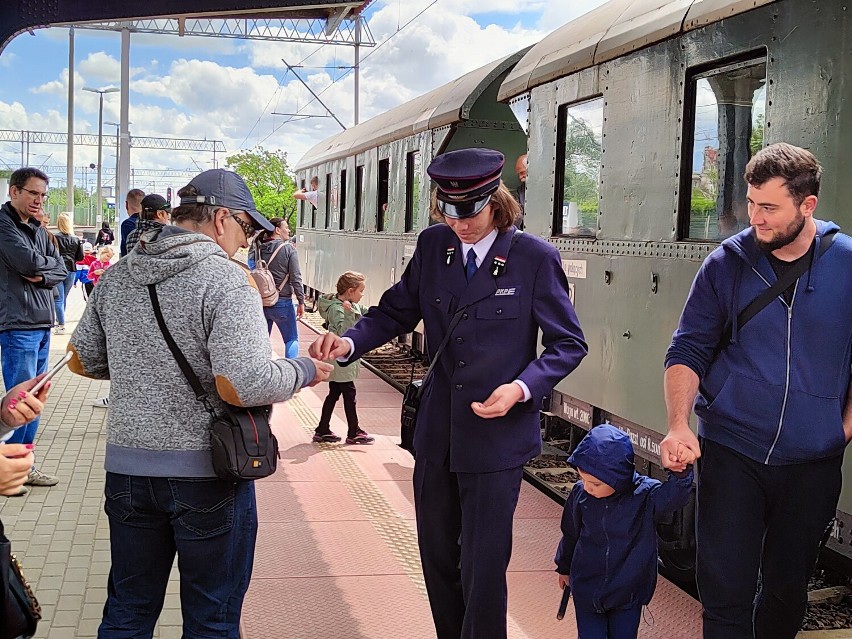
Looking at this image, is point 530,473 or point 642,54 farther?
point 530,473

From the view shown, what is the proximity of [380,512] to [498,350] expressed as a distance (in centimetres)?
315

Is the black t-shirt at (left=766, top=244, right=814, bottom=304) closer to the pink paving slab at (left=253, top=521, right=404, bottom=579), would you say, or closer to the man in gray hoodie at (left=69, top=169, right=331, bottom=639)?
the man in gray hoodie at (left=69, top=169, right=331, bottom=639)

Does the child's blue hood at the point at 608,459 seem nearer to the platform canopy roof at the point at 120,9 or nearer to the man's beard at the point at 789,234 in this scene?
the man's beard at the point at 789,234

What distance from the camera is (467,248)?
12.4 feet

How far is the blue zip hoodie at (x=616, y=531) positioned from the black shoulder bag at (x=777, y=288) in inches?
25.7

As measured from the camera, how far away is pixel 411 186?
11859 mm

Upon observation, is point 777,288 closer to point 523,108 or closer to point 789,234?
point 789,234

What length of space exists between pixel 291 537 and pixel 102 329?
287 cm

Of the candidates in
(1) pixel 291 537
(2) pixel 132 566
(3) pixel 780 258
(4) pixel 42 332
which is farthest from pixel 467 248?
(4) pixel 42 332

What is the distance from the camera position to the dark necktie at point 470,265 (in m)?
3.76

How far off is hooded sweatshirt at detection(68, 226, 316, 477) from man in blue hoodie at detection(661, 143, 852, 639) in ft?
4.68

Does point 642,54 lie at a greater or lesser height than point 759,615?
greater

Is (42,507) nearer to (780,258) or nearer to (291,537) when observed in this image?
(291,537)

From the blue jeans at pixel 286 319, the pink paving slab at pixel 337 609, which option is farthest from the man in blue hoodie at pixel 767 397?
the blue jeans at pixel 286 319
